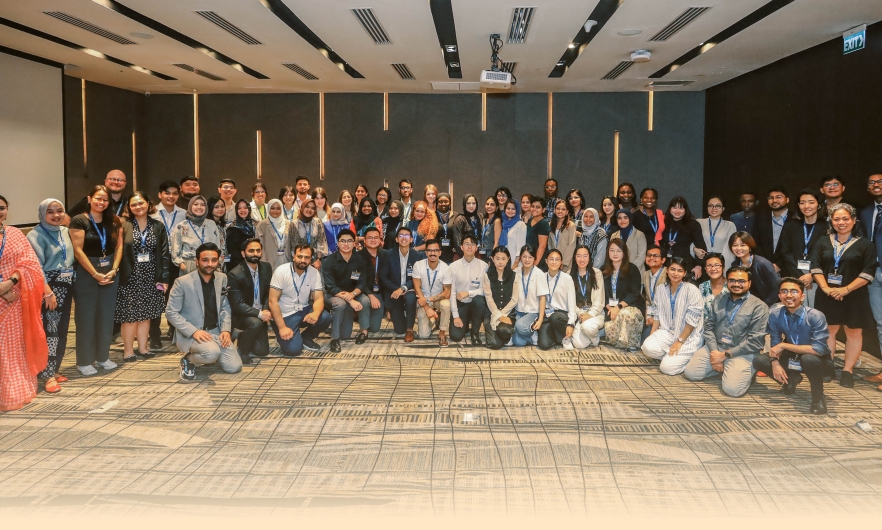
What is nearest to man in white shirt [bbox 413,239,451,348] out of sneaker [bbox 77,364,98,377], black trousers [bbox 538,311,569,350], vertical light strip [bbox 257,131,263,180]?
black trousers [bbox 538,311,569,350]

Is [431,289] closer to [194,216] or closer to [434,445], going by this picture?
[194,216]

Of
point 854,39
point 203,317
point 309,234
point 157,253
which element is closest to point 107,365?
point 203,317

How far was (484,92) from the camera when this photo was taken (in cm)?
1011

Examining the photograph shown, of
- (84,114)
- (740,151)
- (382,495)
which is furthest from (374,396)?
(84,114)

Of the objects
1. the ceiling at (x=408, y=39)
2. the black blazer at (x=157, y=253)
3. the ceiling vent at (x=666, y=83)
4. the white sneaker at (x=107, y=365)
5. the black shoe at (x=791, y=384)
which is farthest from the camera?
the ceiling vent at (x=666, y=83)

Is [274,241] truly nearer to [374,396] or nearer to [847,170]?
[374,396]

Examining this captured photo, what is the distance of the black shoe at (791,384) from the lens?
174 inches

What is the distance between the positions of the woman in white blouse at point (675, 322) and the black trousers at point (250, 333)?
3.08 m

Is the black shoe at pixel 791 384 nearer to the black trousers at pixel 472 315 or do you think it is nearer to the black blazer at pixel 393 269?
the black trousers at pixel 472 315

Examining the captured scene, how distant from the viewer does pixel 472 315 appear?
612 centimetres

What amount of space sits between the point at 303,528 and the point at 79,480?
122 centimetres

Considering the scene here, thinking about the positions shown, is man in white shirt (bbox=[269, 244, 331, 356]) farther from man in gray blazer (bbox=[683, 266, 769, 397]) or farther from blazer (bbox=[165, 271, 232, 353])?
man in gray blazer (bbox=[683, 266, 769, 397])

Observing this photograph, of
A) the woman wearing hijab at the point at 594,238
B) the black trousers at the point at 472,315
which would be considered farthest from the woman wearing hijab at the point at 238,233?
the woman wearing hijab at the point at 594,238

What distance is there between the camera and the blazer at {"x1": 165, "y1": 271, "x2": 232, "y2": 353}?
15.9ft
